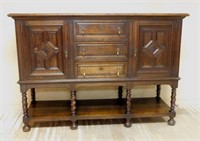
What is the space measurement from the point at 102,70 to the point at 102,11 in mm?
818

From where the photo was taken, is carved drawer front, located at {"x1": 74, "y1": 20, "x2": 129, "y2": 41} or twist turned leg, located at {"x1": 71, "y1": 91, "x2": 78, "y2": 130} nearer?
carved drawer front, located at {"x1": 74, "y1": 20, "x2": 129, "y2": 41}

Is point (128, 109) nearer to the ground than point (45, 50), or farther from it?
nearer to the ground

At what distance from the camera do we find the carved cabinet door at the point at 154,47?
247 centimetres

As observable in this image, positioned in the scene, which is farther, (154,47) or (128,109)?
(128,109)

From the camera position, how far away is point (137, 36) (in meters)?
2.47

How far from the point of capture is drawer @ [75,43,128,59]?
2.47 meters

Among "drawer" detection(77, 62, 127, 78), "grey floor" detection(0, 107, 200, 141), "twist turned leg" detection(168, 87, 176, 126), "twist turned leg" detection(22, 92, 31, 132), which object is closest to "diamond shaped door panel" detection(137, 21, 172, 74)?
"drawer" detection(77, 62, 127, 78)

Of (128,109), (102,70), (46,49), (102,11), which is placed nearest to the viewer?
(46,49)

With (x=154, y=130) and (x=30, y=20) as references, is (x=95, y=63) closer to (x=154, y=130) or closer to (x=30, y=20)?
(x=30, y=20)

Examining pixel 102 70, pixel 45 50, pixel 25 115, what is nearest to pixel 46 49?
pixel 45 50

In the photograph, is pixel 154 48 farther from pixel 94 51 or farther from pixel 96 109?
pixel 96 109

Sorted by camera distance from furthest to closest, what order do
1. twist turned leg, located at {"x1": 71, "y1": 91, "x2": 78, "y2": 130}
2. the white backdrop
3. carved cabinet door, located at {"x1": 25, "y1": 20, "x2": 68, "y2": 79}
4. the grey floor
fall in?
the white backdrop
twist turned leg, located at {"x1": 71, "y1": 91, "x2": 78, "y2": 130}
the grey floor
carved cabinet door, located at {"x1": 25, "y1": 20, "x2": 68, "y2": 79}

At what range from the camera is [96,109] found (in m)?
2.79

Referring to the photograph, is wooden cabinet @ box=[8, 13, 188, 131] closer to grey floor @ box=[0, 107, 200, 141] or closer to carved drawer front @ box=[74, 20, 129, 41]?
carved drawer front @ box=[74, 20, 129, 41]
